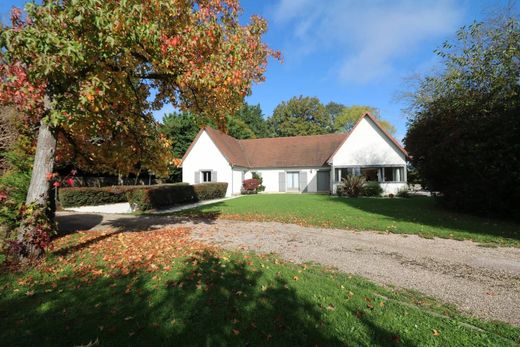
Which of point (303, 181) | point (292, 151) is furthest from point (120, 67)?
point (292, 151)

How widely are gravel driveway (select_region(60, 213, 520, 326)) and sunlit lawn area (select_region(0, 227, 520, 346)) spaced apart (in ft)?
1.83

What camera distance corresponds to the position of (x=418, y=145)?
1631 cm

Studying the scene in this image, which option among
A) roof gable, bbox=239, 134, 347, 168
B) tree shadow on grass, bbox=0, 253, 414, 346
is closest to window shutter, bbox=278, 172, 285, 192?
A: roof gable, bbox=239, 134, 347, 168

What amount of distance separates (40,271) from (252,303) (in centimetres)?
429

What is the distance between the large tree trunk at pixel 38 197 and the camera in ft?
18.3

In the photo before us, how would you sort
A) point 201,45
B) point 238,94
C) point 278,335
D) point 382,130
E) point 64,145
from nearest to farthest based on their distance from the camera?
point 278,335
point 201,45
point 238,94
point 64,145
point 382,130

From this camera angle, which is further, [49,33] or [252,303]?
[49,33]

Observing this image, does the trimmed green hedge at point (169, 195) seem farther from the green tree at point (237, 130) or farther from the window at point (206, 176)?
the green tree at point (237, 130)

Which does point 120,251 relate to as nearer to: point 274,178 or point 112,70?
point 112,70

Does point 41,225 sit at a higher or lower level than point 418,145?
lower

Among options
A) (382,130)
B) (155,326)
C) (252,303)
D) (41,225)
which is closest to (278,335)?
(252,303)

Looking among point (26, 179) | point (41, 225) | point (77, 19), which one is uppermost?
point (77, 19)

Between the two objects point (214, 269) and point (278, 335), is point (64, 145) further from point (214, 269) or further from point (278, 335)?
point (278, 335)

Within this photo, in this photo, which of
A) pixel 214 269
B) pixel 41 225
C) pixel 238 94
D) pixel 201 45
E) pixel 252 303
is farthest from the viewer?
pixel 238 94
